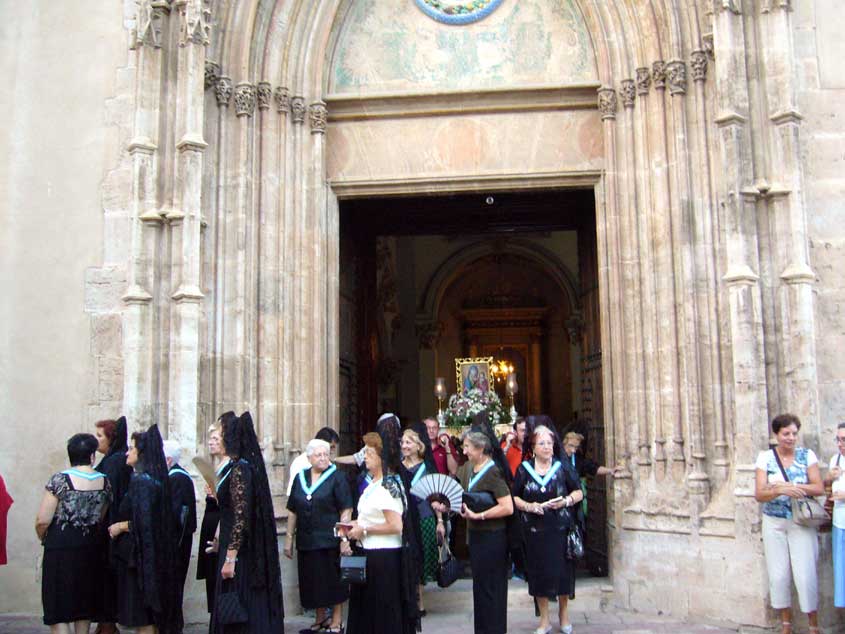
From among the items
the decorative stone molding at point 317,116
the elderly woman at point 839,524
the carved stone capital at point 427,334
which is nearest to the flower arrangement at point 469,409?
the decorative stone molding at point 317,116

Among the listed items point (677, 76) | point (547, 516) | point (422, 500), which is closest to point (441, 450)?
point (547, 516)

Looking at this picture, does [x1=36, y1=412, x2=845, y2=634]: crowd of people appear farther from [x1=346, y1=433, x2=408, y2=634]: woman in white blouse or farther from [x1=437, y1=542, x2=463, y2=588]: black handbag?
[x1=437, y1=542, x2=463, y2=588]: black handbag

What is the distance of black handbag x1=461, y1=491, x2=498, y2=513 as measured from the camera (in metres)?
6.70

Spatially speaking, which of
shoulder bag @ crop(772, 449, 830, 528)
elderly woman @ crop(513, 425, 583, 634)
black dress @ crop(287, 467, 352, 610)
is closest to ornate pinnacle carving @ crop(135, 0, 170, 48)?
black dress @ crop(287, 467, 352, 610)

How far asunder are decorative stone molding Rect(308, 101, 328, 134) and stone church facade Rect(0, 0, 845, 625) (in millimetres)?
27

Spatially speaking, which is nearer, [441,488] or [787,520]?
[441,488]

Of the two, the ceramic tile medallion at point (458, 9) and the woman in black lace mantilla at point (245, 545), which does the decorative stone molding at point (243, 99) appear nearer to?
the ceramic tile medallion at point (458, 9)

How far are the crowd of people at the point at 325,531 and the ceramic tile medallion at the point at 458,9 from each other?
4.85 meters

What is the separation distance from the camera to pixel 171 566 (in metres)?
6.96

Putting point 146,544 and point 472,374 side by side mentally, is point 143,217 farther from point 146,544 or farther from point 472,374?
point 472,374

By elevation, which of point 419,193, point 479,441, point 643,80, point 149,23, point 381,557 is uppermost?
point 149,23

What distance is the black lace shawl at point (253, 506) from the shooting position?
604cm

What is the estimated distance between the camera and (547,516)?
24.6 feet

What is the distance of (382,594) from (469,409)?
6033mm
